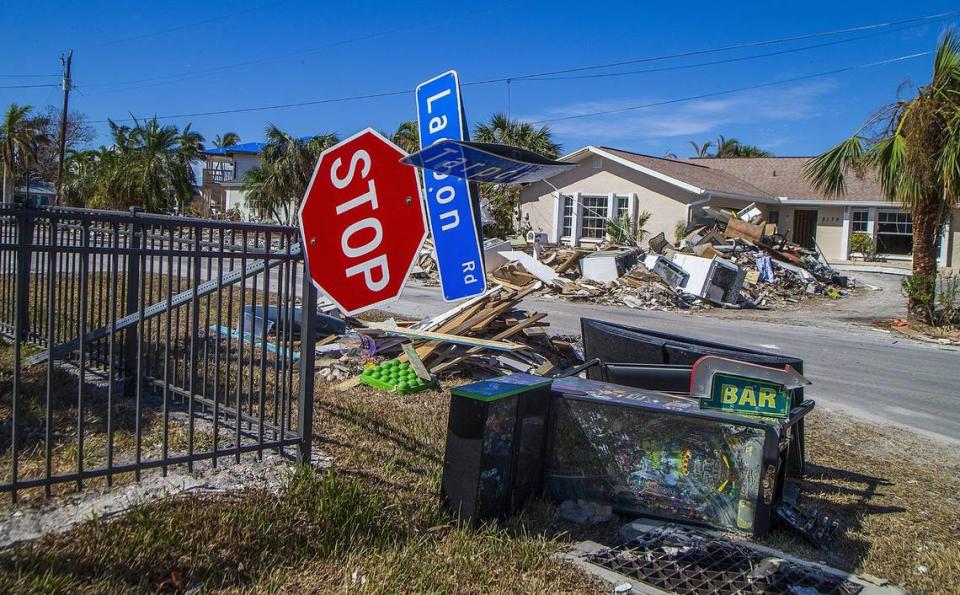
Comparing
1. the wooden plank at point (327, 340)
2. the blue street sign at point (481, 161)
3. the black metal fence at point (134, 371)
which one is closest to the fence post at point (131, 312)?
the black metal fence at point (134, 371)

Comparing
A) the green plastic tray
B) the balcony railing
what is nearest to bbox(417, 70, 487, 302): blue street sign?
the green plastic tray

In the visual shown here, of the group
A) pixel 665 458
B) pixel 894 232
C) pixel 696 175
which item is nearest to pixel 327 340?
pixel 665 458

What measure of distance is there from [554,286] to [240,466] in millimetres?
14887

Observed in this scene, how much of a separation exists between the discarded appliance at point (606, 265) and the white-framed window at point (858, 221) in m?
14.4

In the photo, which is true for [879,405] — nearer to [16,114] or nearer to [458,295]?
[458,295]

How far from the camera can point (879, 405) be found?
8375mm

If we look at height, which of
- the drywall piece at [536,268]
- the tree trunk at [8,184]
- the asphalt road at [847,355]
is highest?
the tree trunk at [8,184]

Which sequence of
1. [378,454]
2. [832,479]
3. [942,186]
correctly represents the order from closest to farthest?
[378,454] → [832,479] → [942,186]

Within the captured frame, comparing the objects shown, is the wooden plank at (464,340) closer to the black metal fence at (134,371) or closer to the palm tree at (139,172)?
the black metal fence at (134,371)

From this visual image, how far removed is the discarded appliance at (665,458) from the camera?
13.6 feet

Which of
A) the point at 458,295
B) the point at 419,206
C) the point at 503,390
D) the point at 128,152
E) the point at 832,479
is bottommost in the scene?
the point at 832,479

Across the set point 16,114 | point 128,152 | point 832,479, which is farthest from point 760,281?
point 16,114

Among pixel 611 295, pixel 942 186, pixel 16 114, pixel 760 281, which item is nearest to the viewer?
pixel 942 186

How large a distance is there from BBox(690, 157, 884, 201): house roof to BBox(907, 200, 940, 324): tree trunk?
46.9 feet
